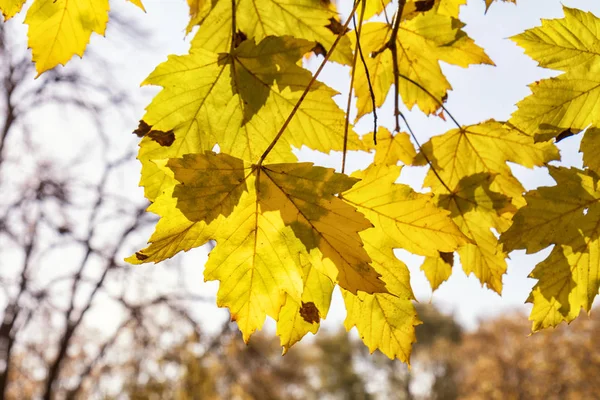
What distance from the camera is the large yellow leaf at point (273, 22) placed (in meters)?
0.93

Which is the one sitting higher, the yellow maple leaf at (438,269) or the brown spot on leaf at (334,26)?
the brown spot on leaf at (334,26)

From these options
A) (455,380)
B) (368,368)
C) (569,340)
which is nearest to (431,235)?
(569,340)

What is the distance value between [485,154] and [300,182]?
682 mm

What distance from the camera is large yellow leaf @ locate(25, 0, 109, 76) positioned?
32.2 inches

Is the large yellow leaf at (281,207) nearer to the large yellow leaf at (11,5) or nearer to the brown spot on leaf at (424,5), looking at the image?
the large yellow leaf at (11,5)

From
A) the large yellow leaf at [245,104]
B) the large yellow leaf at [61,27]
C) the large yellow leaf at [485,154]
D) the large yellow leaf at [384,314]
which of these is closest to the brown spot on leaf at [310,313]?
the large yellow leaf at [384,314]

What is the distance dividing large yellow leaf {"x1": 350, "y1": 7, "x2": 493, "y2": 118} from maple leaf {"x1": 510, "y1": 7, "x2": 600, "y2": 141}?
232 mm

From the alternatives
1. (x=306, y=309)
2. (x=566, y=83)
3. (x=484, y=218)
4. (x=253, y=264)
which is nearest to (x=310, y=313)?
(x=306, y=309)

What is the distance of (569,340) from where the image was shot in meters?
16.2

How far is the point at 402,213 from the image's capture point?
2.63 ft

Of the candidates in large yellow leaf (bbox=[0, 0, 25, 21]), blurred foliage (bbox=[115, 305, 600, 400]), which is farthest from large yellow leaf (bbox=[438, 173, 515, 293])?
blurred foliage (bbox=[115, 305, 600, 400])

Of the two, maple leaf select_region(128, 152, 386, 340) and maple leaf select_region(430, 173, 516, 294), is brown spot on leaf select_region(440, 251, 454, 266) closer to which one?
maple leaf select_region(430, 173, 516, 294)

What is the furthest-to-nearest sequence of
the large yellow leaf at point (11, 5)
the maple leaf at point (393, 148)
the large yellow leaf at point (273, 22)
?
1. the maple leaf at point (393, 148)
2. the large yellow leaf at point (273, 22)
3. the large yellow leaf at point (11, 5)

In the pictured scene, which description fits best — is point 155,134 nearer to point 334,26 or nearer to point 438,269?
point 334,26
